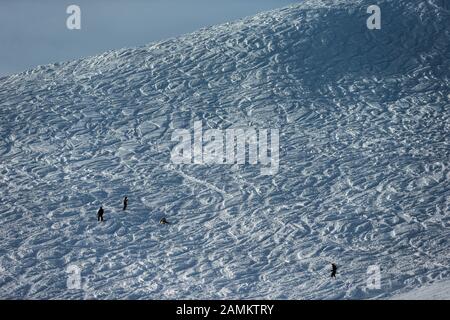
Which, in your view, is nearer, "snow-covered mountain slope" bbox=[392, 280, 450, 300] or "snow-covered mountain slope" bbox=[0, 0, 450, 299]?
"snow-covered mountain slope" bbox=[392, 280, 450, 300]

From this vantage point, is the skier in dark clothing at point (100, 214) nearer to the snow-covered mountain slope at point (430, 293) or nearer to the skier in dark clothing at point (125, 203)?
the skier in dark clothing at point (125, 203)

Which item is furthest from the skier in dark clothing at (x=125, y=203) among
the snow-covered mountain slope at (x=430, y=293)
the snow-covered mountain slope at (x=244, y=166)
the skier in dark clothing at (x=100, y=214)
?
the snow-covered mountain slope at (x=430, y=293)

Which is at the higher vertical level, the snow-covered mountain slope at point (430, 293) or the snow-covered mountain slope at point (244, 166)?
the snow-covered mountain slope at point (244, 166)

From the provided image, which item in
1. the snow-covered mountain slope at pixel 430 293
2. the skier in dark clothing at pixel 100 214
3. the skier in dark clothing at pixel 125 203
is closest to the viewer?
the snow-covered mountain slope at pixel 430 293

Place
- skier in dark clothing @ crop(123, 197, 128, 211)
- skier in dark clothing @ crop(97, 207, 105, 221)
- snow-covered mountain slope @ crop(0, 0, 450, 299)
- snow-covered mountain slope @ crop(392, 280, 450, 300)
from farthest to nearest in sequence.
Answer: skier in dark clothing @ crop(123, 197, 128, 211) → skier in dark clothing @ crop(97, 207, 105, 221) → snow-covered mountain slope @ crop(0, 0, 450, 299) → snow-covered mountain slope @ crop(392, 280, 450, 300)

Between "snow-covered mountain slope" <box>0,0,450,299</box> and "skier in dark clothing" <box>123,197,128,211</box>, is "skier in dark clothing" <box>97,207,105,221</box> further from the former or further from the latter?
"skier in dark clothing" <box>123,197,128,211</box>

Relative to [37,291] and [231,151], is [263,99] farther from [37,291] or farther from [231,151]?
[37,291]

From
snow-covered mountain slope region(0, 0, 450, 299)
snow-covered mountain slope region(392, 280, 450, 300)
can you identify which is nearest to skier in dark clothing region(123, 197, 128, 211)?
snow-covered mountain slope region(0, 0, 450, 299)

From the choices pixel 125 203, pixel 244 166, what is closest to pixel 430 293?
pixel 125 203

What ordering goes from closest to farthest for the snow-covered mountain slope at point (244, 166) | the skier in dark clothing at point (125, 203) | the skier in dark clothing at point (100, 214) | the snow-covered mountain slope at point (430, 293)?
the snow-covered mountain slope at point (430, 293)
the snow-covered mountain slope at point (244, 166)
the skier in dark clothing at point (100, 214)
the skier in dark clothing at point (125, 203)
